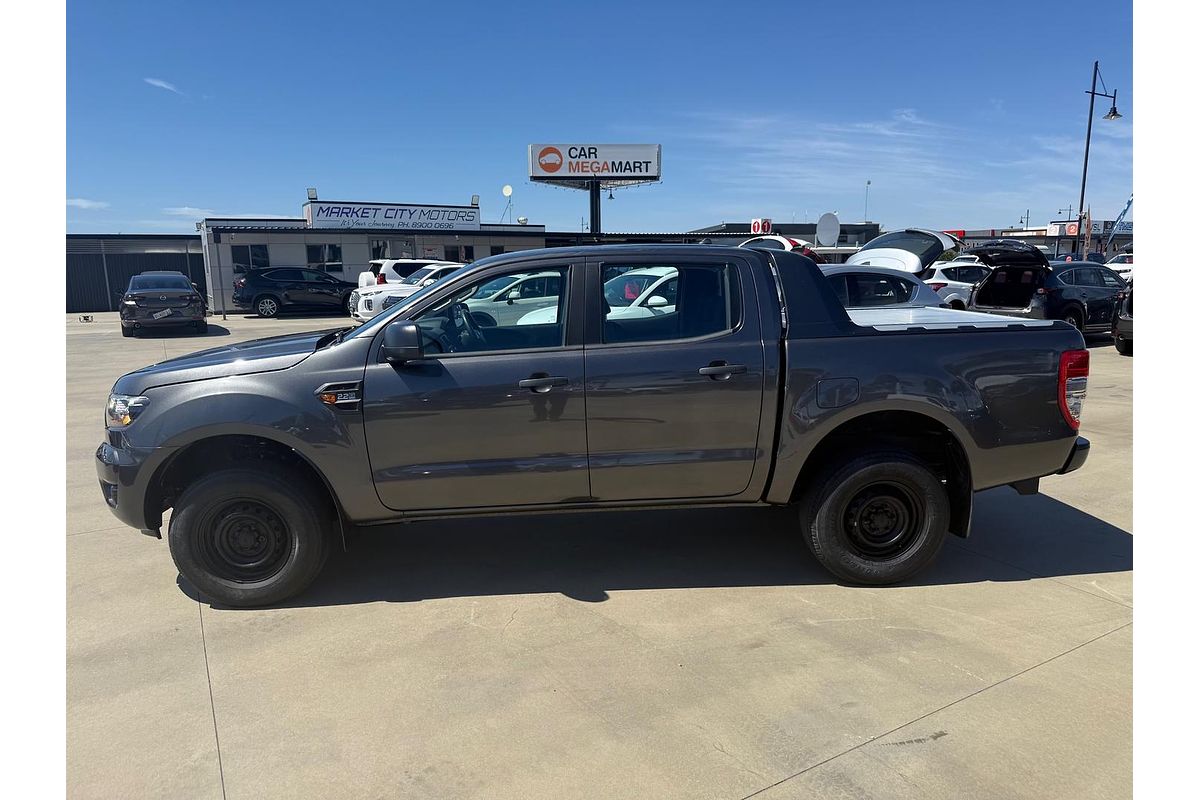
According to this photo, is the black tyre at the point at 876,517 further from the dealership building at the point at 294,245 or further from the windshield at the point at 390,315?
the dealership building at the point at 294,245

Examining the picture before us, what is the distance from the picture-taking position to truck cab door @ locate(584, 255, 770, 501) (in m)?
3.99

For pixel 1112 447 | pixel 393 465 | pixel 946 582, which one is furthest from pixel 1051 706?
pixel 1112 447

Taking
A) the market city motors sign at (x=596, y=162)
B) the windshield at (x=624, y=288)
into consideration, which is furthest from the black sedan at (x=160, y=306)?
the market city motors sign at (x=596, y=162)

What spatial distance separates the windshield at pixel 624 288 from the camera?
4.47 m

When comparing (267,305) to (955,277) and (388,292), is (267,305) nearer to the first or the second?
(388,292)

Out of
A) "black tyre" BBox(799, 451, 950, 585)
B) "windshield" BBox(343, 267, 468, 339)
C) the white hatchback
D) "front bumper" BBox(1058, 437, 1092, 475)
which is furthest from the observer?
the white hatchback

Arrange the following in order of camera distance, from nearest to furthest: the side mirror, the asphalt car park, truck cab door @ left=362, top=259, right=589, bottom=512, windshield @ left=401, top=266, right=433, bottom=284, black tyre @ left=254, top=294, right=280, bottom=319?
the asphalt car park, the side mirror, truck cab door @ left=362, top=259, right=589, bottom=512, windshield @ left=401, top=266, right=433, bottom=284, black tyre @ left=254, top=294, right=280, bottom=319

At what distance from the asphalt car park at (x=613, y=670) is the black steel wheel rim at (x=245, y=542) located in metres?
0.23

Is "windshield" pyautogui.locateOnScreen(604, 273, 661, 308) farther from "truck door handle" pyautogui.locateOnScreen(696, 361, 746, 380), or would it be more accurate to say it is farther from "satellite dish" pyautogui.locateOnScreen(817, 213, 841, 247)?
"satellite dish" pyautogui.locateOnScreen(817, 213, 841, 247)

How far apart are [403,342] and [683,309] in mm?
1507

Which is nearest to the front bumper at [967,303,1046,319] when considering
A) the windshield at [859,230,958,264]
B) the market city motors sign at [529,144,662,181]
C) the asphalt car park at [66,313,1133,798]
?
the windshield at [859,230,958,264]

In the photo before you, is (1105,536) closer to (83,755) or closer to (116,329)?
(83,755)

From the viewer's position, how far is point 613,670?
3420 mm

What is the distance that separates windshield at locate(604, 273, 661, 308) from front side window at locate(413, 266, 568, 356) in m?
0.33
